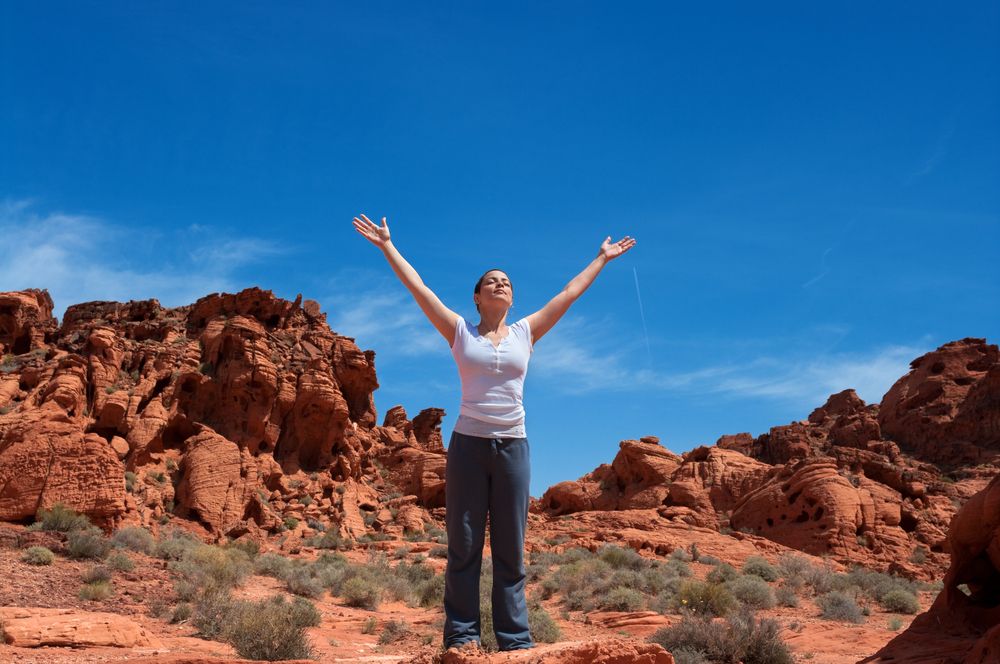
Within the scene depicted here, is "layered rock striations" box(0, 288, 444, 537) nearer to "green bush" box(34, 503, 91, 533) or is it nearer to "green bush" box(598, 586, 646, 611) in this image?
"green bush" box(34, 503, 91, 533)

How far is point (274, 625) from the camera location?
9.24 m

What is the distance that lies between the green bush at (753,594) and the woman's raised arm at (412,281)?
1382 centimetres

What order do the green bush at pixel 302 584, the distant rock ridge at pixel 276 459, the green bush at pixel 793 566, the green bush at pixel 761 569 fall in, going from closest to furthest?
the green bush at pixel 302 584, the green bush at pixel 761 569, the green bush at pixel 793 566, the distant rock ridge at pixel 276 459

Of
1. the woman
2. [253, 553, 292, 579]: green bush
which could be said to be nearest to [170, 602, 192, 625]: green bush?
[253, 553, 292, 579]: green bush

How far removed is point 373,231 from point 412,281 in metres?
0.43

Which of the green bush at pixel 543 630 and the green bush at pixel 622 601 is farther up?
the green bush at pixel 622 601

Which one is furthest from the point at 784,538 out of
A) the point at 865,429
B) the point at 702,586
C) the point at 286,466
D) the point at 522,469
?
the point at 522,469

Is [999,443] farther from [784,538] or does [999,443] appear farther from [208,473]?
[208,473]

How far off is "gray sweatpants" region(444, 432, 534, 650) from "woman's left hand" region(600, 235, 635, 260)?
4.61ft

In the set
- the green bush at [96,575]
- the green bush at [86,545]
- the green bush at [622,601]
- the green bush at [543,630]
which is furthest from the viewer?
the green bush at [622,601]

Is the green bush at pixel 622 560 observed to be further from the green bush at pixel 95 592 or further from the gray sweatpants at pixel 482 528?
the gray sweatpants at pixel 482 528

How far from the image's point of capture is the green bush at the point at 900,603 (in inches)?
691

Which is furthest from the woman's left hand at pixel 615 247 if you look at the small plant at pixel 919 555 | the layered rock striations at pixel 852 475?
the small plant at pixel 919 555

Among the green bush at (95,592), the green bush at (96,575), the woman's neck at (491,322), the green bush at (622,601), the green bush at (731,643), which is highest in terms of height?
the woman's neck at (491,322)
